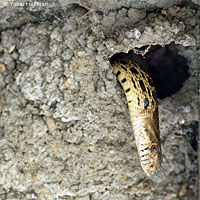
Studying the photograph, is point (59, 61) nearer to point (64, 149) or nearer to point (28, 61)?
point (28, 61)

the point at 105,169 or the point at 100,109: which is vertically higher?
the point at 100,109

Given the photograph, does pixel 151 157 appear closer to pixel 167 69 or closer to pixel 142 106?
pixel 142 106

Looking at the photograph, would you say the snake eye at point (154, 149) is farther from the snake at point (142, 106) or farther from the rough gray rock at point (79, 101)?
the rough gray rock at point (79, 101)

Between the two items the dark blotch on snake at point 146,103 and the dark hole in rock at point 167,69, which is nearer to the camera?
the dark blotch on snake at point 146,103

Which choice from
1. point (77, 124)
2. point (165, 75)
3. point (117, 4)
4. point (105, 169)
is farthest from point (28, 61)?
point (165, 75)

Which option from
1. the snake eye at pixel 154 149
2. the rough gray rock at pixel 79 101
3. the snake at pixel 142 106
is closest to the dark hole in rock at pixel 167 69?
the rough gray rock at pixel 79 101

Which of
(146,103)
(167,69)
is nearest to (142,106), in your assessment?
(146,103)

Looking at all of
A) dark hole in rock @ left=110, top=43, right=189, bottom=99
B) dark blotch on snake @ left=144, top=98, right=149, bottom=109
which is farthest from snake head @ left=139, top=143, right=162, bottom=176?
dark hole in rock @ left=110, top=43, right=189, bottom=99
